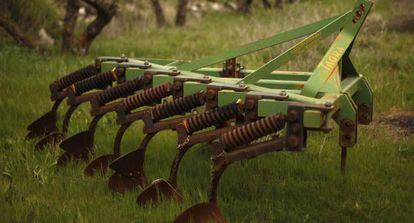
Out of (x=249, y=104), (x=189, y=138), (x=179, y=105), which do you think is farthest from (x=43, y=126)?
(x=249, y=104)

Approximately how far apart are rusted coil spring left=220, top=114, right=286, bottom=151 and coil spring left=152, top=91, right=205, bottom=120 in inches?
22.5

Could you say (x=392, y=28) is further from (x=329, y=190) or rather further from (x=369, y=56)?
(x=329, y=190)

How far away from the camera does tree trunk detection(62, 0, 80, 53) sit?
899 cm

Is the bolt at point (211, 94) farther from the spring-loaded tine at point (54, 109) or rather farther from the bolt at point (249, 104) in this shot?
the spring-loaded tine at point (54, 109)

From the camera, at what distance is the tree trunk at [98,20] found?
8.69 m

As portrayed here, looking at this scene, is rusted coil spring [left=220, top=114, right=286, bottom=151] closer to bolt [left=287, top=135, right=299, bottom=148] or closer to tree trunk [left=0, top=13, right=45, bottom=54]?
bolt [left=287, top=135, right=299, bottom=148]

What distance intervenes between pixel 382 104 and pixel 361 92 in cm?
180

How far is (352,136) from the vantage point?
342 centimetres

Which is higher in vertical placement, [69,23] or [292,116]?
[69,23]

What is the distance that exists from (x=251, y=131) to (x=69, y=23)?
257 inches

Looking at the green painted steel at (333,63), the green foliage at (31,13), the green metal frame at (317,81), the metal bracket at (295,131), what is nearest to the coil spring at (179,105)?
the green metal frame at (317,81)

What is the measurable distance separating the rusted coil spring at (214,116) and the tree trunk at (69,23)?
6.04 m

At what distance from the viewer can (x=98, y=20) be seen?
29.8ft

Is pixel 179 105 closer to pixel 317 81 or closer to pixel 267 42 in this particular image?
pixel 317 81
